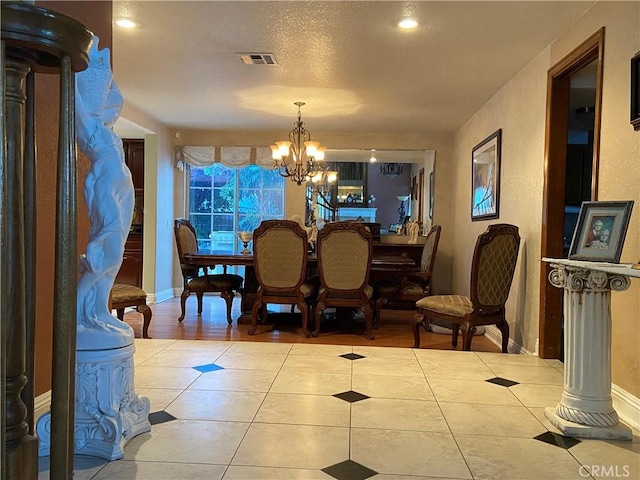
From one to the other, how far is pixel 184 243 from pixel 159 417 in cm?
326

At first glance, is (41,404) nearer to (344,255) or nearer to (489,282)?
(344,255)

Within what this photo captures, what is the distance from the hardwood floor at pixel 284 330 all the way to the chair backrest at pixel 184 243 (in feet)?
1.75

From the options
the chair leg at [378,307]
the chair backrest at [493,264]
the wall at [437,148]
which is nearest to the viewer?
the chair backrest at [493,264]

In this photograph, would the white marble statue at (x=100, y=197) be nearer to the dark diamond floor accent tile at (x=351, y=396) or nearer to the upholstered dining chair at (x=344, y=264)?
the dark diamond floor accent tile at (x=351, y=396)

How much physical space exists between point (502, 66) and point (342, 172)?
4073 millimetres

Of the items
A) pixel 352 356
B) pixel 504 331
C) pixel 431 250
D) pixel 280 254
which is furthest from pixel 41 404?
pixel 431 250

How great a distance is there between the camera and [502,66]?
12.6 ft

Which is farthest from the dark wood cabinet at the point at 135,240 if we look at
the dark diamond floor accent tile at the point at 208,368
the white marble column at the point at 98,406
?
the white marble column at the point at 98,406

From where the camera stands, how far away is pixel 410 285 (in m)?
5.18

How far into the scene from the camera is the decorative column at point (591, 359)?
203 centimetres

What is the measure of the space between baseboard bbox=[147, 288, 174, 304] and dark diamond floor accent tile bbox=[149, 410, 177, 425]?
14.3 feet

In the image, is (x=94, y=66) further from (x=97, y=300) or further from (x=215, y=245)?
(x=215, y=245)

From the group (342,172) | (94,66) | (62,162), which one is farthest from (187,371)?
(342,172)

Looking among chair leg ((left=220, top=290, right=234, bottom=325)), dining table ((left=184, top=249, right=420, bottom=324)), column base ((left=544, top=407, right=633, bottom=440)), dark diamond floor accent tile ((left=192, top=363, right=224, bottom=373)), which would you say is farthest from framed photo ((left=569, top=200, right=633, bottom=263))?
chair leg ((left=220, top=290, right=234, bottom=325))
